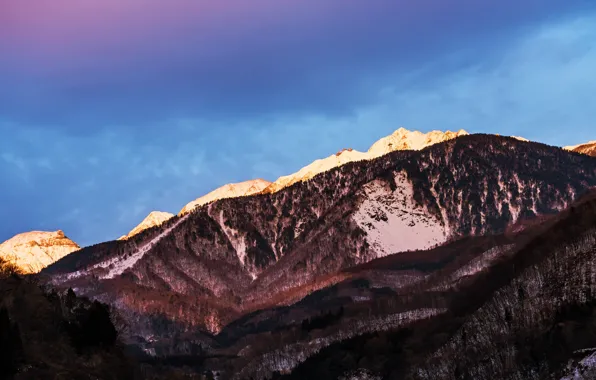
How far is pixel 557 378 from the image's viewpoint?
195750 mm

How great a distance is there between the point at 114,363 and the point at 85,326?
9945 mm

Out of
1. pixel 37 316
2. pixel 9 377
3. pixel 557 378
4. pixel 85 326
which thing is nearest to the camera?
pixel 9 377

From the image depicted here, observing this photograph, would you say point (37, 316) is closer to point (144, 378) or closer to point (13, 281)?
point (13, 281)

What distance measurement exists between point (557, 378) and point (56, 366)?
417 ft

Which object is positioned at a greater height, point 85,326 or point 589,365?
point 85,326

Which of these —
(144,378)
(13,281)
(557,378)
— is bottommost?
(557,378)

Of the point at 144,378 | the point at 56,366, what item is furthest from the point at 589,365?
the point at 56,366

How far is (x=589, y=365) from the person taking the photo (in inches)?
7347

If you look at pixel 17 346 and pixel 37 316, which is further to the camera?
pixel 37 316

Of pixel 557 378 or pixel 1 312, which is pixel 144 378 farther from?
pixel 557 378

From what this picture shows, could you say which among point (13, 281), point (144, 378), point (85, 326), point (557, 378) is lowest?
point (557, 378)

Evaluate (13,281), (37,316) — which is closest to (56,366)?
(37,316)

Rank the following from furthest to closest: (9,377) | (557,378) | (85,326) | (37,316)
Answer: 1. (557,378)
2. (85,326)
3. (37,316)
4. (9,377)

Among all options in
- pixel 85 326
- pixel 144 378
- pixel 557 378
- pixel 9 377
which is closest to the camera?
pixel 9 377
